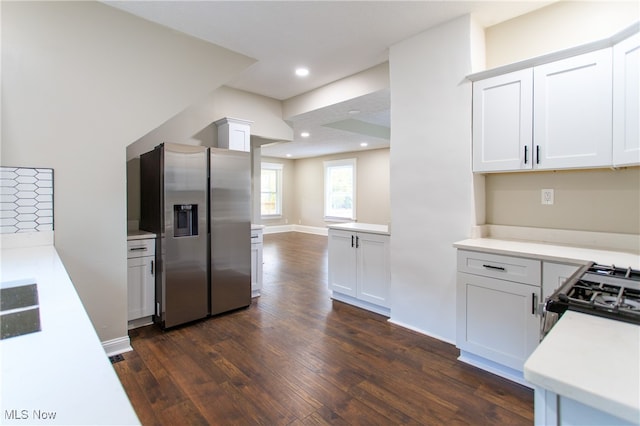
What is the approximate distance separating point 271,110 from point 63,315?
4056mm

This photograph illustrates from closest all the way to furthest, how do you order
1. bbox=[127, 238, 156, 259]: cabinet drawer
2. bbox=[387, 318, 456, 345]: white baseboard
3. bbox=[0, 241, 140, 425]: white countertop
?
1. bbox=[0, 241, 140, 425]: white countertop
2. bbox=[387, 318, 456, 345]: white baseboard
3. bbox=[127, 238, 156, 259]: cabinet drawer

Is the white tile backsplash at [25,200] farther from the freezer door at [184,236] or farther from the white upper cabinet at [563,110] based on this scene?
the white upper cabinet at [563,110]

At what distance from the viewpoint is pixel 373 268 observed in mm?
3314

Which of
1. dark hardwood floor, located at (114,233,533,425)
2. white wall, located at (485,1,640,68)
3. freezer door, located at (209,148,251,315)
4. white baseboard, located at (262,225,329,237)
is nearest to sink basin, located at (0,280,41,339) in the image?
dark hardwood floor, located at (114,233,533,425)

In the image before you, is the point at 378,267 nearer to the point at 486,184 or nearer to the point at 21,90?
the point at 486,184

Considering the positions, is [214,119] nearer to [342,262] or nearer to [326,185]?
[342,262]

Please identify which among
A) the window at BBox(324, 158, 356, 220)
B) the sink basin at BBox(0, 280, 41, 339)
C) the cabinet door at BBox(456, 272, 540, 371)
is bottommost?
the cabinet door at BBox(456, 272, 540, 371)

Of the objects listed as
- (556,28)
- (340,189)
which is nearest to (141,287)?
(556,28)

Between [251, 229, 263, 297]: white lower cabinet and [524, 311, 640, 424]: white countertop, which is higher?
[524, 311, 640, 424]: white countertop

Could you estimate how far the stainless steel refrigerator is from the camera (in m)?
2.87

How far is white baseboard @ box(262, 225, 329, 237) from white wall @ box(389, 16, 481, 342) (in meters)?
6.51

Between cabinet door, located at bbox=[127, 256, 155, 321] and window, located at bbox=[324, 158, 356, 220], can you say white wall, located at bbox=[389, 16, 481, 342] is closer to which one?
cabinet door, located at bbox=[127, 256, 155, 321]

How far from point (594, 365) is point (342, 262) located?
295 centimetres

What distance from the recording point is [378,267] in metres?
3.27
